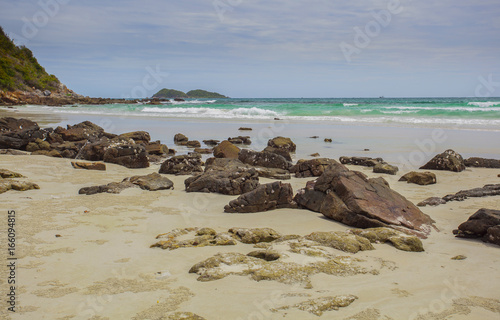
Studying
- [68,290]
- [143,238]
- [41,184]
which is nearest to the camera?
[68,290]

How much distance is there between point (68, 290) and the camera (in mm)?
3656

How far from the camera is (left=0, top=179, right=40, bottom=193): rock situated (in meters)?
7.26

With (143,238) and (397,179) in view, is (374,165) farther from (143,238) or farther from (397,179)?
(143,238)

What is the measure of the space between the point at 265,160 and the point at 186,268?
6.90m

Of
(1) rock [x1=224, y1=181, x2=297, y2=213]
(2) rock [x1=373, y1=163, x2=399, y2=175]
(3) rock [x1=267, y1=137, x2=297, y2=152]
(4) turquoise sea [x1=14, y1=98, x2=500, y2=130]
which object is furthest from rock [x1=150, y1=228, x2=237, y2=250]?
(4) turquoise sea [x1=14, y1=98, x2=500, y2=130]

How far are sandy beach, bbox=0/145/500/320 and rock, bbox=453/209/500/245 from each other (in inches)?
5.3

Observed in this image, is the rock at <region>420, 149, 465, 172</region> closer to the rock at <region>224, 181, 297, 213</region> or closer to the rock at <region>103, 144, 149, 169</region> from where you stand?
the rock at <region>224, 181, 297, 213</region>

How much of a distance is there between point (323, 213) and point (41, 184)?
561 cm

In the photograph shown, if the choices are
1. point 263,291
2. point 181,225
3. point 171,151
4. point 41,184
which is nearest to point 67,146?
point 171,151

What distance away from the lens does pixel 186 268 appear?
13.8ft

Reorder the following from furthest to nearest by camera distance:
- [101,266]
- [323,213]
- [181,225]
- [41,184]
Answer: [41,184]
[323,213]
[181,225]
[101,266]

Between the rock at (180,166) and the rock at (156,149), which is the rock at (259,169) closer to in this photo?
the rock at (180,166)

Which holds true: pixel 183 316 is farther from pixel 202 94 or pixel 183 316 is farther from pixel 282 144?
pixel 202 94

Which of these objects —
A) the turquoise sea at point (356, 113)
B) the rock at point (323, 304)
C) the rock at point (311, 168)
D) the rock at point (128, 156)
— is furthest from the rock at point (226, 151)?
the turquoise sea at point (356, 113)
